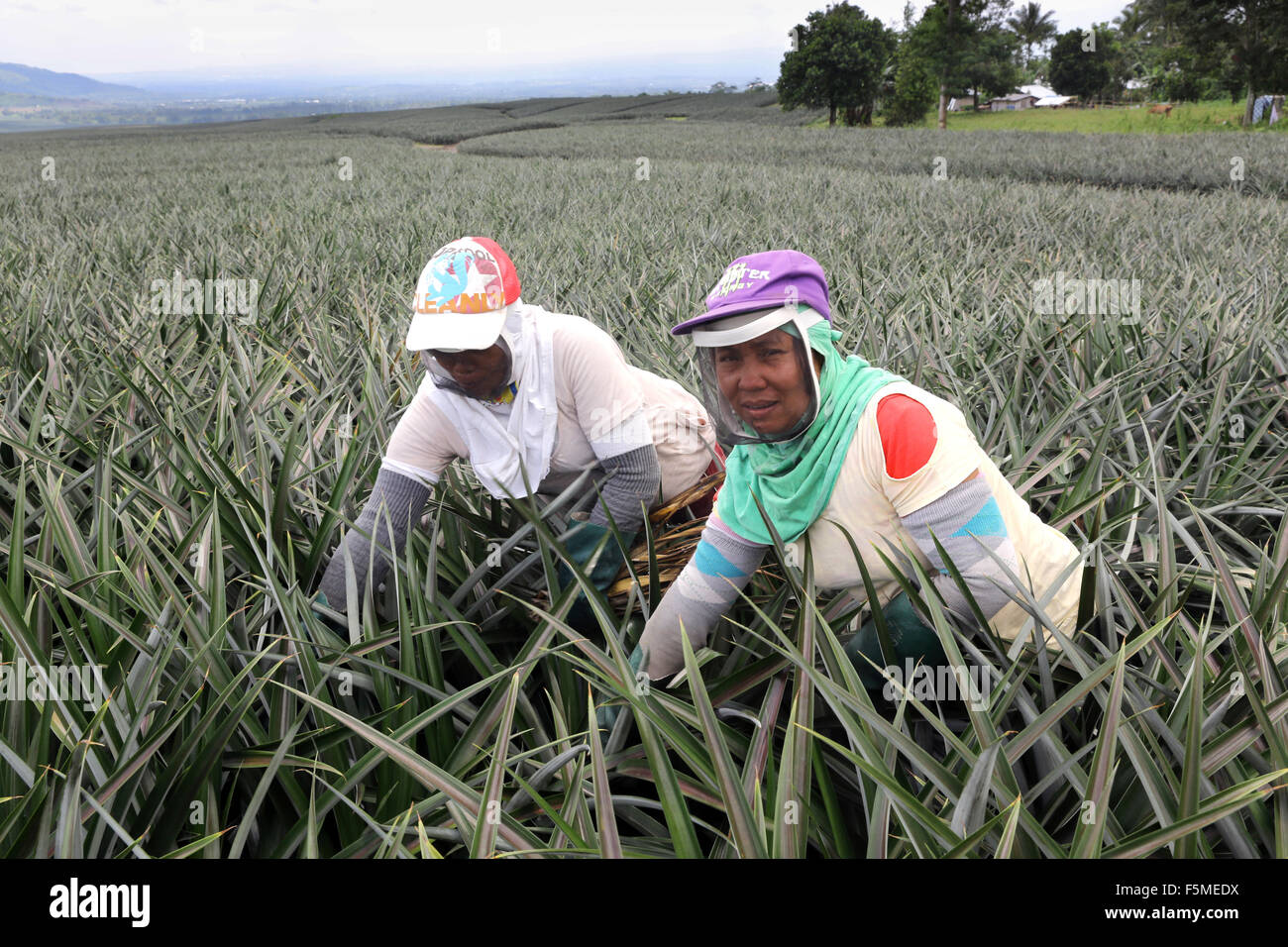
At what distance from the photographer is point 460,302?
4.46ft

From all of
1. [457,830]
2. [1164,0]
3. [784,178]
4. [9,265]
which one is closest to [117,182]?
[9,265]

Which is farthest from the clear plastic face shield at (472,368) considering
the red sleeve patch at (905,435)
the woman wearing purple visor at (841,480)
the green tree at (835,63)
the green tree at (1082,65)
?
the green tree at (1082,65)

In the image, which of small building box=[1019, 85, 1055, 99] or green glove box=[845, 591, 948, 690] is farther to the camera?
small building box=[1019, 85, 1055, 99]

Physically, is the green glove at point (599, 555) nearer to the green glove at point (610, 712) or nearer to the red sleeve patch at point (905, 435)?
the green glove at point (610, 712)

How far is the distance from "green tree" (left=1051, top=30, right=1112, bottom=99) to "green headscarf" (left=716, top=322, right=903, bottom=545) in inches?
2215

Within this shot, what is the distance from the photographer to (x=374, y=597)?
154 centimetres

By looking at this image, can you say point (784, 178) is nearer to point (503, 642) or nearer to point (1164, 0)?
point (503, 642)

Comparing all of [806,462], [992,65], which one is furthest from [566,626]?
[992,65]

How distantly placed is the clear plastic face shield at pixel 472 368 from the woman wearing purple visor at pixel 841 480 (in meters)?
0.47

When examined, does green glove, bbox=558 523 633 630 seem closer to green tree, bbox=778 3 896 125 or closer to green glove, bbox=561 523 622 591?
green glove, bbox=561 523 622 591

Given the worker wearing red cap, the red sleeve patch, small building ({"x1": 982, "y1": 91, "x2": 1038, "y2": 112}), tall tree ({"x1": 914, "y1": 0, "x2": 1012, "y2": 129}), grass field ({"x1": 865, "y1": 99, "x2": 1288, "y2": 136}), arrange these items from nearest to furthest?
the red sleeve patch, the worker wearing red cap, grass field ({"x1": 865, "y1": 99, "x2": 1288, "y2": 136}), tall tree ({"x1": 914, "y1": 0, "x2": 1012, "y2": 129}), small building ({"x1": 982, "y1": 91, "x2": 1038, "y2": 112})

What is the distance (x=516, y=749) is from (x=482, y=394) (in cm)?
65

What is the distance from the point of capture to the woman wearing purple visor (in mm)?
1018

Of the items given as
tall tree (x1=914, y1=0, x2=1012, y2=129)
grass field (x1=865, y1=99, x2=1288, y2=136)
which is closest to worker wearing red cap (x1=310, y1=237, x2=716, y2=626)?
grass field (x1=865, y1=99, x2=1288, y2=136)
